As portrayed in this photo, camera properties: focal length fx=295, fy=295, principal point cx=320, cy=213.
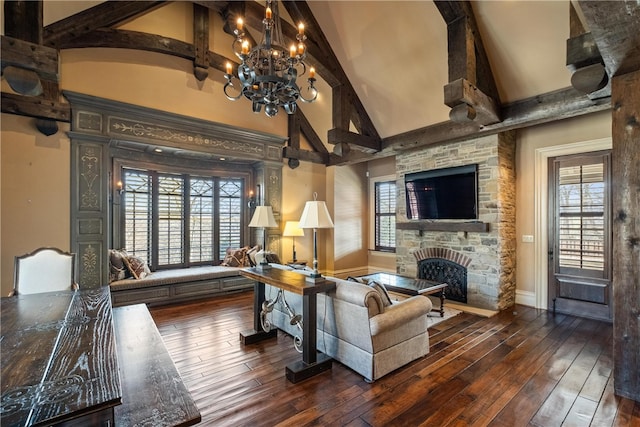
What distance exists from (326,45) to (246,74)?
2.99 m

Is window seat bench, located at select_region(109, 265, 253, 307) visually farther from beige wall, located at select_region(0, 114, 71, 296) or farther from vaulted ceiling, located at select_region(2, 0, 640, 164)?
vaulted ceiling, located at select_region(2, 0, 640, 164)

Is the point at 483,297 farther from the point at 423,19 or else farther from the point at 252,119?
the point at 252,119

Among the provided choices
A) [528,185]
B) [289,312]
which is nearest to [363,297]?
[289,312]

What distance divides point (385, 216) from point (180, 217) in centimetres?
475

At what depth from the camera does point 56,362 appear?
1.39 m

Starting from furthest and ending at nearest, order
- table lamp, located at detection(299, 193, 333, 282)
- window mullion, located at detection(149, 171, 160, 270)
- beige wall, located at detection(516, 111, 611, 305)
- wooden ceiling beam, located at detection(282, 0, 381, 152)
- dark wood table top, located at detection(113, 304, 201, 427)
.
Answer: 1. window mullion, located at detection(149, 171, 160, 270)
2. wooden ceiling beam, located at detection(282, 0, 381, 152)
3. beige wall, located at detection(516, 111, 611, 305)
4. table lamp, located at detection(299, 193, 333, 282)
5. dark wood table top, located at detection(113, 304, 201, 427)

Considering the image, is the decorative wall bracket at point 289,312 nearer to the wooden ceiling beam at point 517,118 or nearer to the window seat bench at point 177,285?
the window seat bench at point 177,285

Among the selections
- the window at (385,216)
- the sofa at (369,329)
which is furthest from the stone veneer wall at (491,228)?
the sofa at (369,329)

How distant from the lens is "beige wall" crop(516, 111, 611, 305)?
4637mm

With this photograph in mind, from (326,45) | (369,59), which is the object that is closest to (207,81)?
(326,45)

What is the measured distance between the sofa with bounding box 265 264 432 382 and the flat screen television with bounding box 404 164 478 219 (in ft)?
8.55

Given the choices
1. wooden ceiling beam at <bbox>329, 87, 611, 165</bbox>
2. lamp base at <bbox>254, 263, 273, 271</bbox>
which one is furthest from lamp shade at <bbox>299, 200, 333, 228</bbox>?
wooden ceiling beam at <bbox>329, 87, 611, 165</bbox>

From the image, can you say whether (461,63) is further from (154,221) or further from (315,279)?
(154,221)

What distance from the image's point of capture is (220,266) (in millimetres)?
6121
